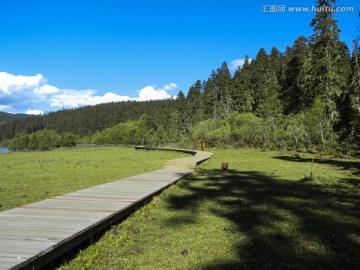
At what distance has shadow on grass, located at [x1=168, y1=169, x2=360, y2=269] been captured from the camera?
5027 mm

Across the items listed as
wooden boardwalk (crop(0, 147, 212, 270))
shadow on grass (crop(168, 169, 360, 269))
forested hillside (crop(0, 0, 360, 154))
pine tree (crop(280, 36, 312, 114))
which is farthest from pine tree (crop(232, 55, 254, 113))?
wooden boardwalk (crop(0, 147, 212, 270))

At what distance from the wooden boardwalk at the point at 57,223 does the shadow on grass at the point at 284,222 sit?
1509 mm

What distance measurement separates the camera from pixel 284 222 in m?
7.11

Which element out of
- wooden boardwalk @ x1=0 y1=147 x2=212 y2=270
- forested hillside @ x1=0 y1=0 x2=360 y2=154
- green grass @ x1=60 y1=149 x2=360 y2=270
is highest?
forested hillside @ x1=0 y1=0 x2=360 y2=154

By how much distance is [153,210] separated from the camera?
28.1 ft

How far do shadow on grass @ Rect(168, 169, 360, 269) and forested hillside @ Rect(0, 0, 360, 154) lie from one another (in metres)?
8.12

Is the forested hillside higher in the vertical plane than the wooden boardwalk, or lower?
higher

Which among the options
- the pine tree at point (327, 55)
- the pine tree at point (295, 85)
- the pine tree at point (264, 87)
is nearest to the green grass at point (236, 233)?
the pine tree at point (327, 55)

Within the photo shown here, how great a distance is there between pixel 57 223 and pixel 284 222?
16.0ft

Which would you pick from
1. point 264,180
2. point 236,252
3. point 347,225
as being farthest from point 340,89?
point 236,252

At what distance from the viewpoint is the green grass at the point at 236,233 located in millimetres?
A: 4981

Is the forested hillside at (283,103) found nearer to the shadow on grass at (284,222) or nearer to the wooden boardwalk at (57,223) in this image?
the shadow on grass at (284,222)

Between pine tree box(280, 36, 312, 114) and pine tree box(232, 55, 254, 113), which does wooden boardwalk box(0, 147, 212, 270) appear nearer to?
pine tree box(280, 36, 312, 114)

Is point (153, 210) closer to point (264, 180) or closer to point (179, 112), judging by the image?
point (264, 180)
